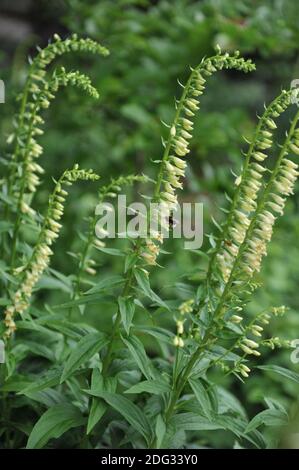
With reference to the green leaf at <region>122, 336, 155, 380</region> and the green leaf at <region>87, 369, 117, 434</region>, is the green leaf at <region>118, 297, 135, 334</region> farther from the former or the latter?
the green leaf at <region>87, 369, 117, 434</region>

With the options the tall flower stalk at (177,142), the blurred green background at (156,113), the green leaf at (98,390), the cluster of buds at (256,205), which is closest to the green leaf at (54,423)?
the green leaf at (98,390)

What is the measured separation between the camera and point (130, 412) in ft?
6.24

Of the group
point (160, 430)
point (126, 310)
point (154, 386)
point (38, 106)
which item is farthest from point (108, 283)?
point (38, 106)

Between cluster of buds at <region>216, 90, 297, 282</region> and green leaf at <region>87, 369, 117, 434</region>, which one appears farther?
green leaf at <region>87, 369, 117, 434</region>

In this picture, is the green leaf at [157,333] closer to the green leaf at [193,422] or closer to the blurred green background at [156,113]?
the green leaf at [193,422]

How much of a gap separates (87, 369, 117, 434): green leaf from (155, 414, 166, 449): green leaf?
16 cm

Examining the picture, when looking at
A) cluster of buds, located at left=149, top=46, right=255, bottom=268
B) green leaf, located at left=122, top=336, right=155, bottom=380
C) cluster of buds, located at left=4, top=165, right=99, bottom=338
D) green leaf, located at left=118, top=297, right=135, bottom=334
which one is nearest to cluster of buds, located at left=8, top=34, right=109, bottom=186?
cluster of buds, located at left=4, top=165, right=99, bottom=338

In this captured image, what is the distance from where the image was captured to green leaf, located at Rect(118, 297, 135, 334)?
1.82 m

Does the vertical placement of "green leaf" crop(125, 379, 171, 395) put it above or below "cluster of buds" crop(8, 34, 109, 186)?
below

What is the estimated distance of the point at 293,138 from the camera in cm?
179

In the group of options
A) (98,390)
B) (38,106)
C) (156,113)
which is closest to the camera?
(98,390)

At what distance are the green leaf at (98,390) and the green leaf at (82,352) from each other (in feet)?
0.27

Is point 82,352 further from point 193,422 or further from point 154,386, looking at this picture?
point 193,422

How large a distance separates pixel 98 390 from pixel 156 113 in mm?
3050
